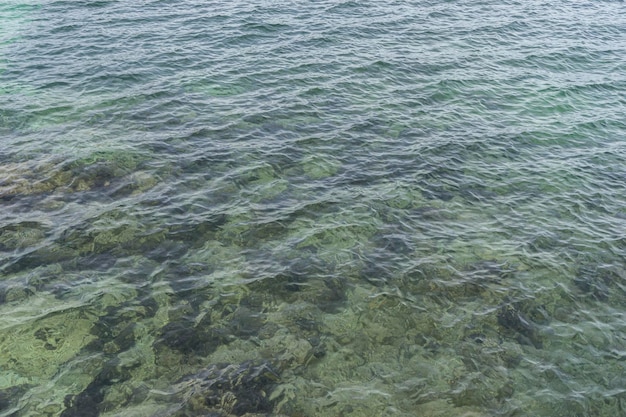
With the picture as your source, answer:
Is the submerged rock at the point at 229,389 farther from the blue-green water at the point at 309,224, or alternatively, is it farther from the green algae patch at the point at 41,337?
the green algae patch at the point at 41,337

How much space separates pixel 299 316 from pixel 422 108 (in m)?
20.8

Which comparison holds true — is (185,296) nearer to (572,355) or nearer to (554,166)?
(572,355)

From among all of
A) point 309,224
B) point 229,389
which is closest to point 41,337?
point 229,389

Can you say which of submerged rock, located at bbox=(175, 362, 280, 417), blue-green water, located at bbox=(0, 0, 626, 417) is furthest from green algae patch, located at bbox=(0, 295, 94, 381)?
submerged rock, located at bbox=(175, 362, 280, 417)

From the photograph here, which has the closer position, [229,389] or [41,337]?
[229,389]

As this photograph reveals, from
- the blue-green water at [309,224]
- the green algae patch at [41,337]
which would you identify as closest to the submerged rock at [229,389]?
the blue-green water at [309,224]

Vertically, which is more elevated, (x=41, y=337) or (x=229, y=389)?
(x=41, y=337)

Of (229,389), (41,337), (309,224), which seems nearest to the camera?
(229,389)

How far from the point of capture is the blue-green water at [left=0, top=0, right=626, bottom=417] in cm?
1677

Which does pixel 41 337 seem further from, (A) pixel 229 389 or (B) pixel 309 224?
(B) pixel 309 224

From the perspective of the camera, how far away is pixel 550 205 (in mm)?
25875

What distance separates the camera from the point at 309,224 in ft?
78.4

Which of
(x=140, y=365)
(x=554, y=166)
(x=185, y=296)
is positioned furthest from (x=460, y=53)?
(x=140, y=365)

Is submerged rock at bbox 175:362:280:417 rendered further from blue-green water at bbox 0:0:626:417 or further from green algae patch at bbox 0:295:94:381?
green algae patch at bbox 0:295:94:381
